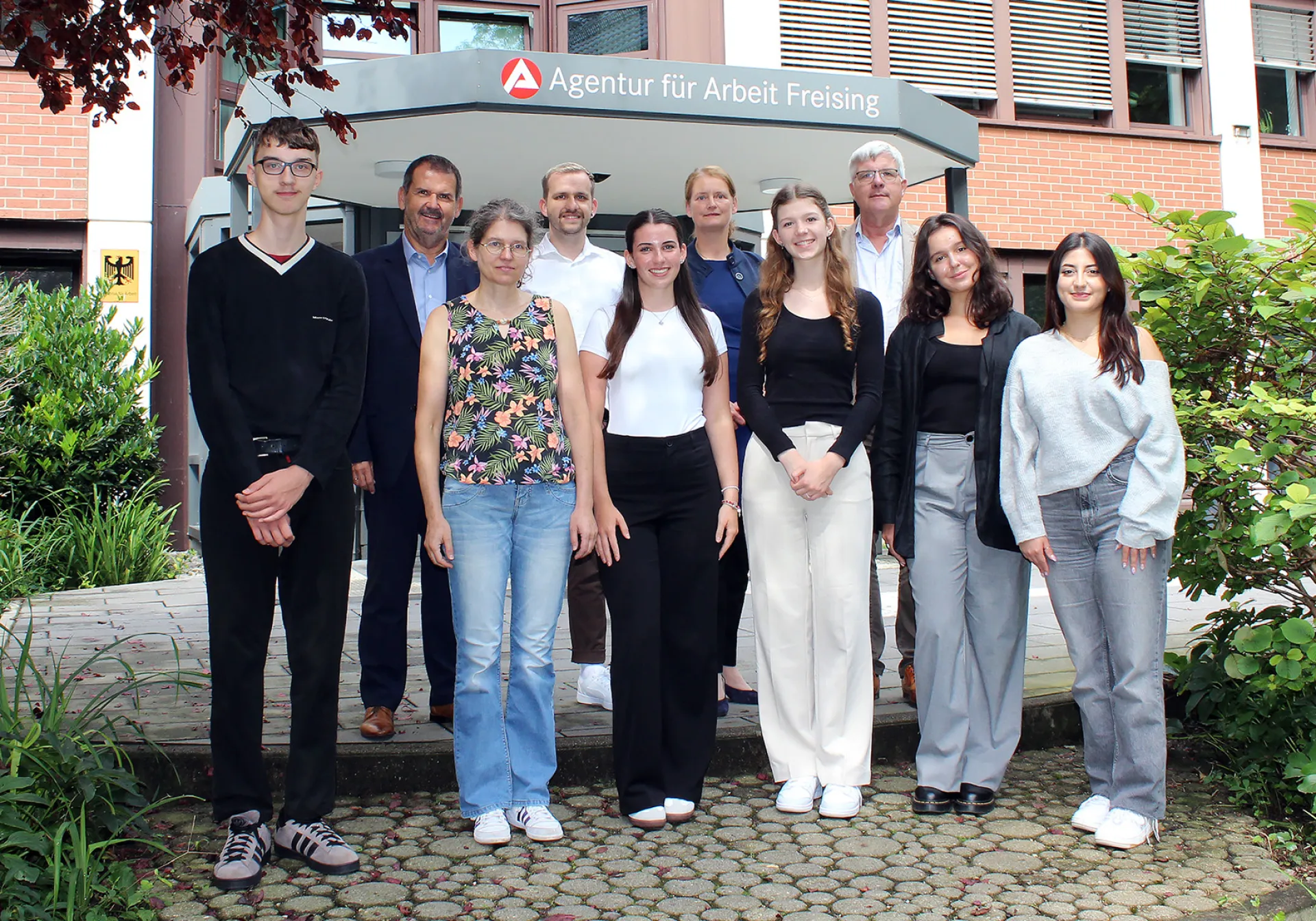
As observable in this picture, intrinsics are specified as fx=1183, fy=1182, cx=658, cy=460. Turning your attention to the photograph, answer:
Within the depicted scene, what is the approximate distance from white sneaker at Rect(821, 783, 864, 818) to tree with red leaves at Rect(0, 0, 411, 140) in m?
2.98

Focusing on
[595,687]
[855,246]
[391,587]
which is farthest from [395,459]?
[855,246]

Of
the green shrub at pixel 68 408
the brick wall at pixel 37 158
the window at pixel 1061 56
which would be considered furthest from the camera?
the window at pixel 1061 56

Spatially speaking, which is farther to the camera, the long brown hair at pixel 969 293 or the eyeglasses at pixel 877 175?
the eyeglasses at pixel 877 175

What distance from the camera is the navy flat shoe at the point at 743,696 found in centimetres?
501

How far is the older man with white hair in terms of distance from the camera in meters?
4.77

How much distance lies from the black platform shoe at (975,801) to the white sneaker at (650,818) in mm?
1023

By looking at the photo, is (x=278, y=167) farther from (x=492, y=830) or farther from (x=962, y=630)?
(x=962, y=630)

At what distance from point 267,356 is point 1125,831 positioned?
3004mm

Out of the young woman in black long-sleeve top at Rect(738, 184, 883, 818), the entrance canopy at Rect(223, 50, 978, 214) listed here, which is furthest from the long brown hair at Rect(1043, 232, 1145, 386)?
the entrance canopy at Rect(223, 50, 978, 214)

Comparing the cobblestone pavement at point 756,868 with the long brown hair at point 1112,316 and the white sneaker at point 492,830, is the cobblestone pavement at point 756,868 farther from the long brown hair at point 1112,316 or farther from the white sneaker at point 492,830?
the long brown hair at point 1112,316

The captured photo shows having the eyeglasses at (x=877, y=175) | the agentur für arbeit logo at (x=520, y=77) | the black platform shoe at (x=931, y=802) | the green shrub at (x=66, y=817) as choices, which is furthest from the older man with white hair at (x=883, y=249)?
the green shrub at (x=66, y=817)

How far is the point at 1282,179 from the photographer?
13688mm

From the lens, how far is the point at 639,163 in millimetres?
8266

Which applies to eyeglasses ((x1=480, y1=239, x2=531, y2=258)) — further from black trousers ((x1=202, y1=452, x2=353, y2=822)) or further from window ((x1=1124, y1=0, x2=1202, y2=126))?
window ((x1=1124, y1=0, x2=1202, y2=126))
